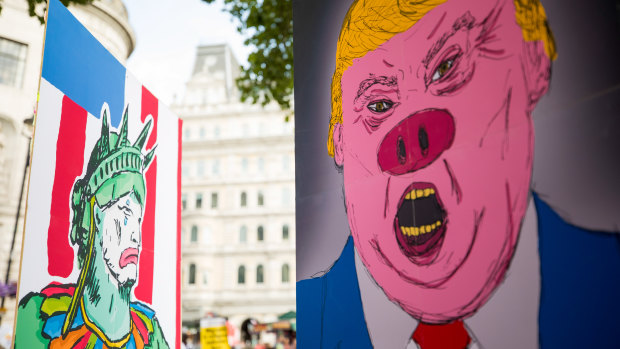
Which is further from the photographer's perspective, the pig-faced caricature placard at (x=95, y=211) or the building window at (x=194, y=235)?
the building window at (x=194, y=235)

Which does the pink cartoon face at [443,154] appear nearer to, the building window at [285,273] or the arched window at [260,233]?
the building window at [285,273]

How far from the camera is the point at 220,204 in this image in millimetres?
35906

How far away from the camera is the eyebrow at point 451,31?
332cm

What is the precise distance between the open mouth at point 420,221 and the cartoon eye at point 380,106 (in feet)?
2.44

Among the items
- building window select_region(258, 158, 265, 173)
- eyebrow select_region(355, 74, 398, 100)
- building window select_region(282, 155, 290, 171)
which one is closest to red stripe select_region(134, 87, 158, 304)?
eyebrow select_region(355, 74, 398, 100)

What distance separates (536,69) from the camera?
9.32ft

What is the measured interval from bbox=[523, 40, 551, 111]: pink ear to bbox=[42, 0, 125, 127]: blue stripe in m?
3.74

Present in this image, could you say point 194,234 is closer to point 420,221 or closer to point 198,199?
point 198,199

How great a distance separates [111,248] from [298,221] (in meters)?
1.96

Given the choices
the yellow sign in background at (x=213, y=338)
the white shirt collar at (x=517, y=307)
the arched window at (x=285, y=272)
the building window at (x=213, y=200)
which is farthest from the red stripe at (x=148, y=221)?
the building window at (x=213, y=200)

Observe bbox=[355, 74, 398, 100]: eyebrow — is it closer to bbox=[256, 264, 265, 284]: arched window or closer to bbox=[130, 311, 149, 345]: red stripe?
bbox=[130, 311, 149, 345]: red stripe

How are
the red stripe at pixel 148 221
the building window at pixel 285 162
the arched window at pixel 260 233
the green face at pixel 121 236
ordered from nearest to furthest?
the green face at pixel 121 236 → the red stripe at pixel 148 221 → the arched window at pixel 260 233 → the building window at pixel 285 162

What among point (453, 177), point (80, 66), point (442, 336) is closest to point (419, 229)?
point (453, 177)

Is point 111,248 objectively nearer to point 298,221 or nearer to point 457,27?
point 298,221
